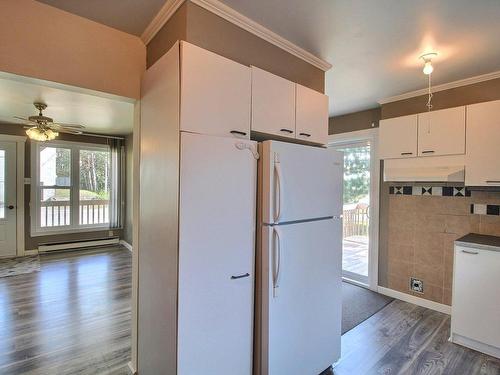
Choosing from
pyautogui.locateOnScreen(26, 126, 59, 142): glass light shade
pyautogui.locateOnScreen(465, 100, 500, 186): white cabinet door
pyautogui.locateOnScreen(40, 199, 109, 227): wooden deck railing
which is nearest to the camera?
pyautogui.locateOnScreen(465, 100, 500, 186): white cabinet door

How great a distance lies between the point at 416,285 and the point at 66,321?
13.5ft

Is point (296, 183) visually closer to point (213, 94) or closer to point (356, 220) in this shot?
point (213, 94)

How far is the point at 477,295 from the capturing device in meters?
2.44

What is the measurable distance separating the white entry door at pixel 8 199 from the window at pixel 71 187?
311mm

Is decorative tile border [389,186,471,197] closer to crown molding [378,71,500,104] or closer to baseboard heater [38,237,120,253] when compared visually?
crown molding [378,71,500,104]

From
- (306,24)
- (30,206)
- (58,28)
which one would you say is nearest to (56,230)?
(30,206)

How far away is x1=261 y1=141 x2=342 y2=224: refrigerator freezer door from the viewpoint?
1.70 m

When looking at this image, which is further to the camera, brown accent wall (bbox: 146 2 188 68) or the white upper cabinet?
the white upper cabinet

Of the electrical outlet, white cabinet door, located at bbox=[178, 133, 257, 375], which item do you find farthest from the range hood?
white cabinet door, located at bbox=[178, 133, 257, 375]

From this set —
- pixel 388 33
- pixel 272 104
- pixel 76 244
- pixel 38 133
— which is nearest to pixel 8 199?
pixel 76 244

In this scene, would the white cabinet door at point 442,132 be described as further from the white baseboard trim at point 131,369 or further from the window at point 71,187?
the window at point 71,187

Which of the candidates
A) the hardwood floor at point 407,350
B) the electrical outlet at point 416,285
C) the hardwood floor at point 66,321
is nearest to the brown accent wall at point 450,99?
the electrical outlet at point 416,285

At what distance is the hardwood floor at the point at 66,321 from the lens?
7.39 ft

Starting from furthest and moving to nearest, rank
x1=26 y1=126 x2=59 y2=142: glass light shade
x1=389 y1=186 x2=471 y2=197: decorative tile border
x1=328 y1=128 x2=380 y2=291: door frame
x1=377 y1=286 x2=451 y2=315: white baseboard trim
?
x1=328 y1=128 x2=380 y2=291: door frame, x1=26 y1=126 x2=59 y2=142: glass light shade, x1=377 y1=286 x2=451 y2=315: white baseboard trim, x1=389 y1=186 x2=471 y2=197: decorative tile border
